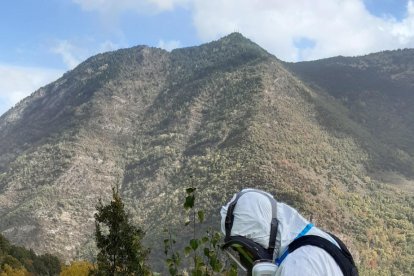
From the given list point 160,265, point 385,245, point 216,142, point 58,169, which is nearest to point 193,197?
point 160,265


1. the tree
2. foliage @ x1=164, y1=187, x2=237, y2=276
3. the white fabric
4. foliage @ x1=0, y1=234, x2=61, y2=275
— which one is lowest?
foliage @ x1=0, y1=234, x2=61, y2=275

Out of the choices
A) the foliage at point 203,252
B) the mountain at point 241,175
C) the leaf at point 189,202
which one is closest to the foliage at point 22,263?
the mountain at point 241,175

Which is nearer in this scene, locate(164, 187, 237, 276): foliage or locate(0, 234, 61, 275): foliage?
locate(164, 187, 237, 276): foliage

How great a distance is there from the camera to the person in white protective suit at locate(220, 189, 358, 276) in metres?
2.98

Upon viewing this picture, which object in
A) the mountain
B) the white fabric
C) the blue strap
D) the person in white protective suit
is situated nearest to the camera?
the person in white protective suit

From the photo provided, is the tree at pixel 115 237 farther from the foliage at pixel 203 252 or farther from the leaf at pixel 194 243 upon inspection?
the leaf at pixel 194 243

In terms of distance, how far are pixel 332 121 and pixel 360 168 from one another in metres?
25.5

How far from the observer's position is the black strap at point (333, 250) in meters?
3.05

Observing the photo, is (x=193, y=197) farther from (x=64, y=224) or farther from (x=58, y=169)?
(x=58, y=169)

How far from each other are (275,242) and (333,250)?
1.46ft

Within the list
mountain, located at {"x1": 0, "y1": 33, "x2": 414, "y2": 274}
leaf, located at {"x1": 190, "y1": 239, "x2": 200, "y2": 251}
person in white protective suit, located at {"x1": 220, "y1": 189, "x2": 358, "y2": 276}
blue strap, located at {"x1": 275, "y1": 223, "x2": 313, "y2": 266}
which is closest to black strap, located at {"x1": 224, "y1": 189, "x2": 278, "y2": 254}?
person in white protective suit, located at {"x1": 220, "y1": 189, "x2": 358, "y2": 276}

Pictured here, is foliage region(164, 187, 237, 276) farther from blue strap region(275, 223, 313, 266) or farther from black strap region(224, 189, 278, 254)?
blue strap region(275, 223, 313, 266)

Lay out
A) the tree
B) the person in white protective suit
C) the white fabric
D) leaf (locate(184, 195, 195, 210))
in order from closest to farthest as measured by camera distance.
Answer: the person in white protective suit → the white fabric → leaf (locate(184, 195, 195, 210)) → the tree

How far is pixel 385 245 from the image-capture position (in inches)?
4887
